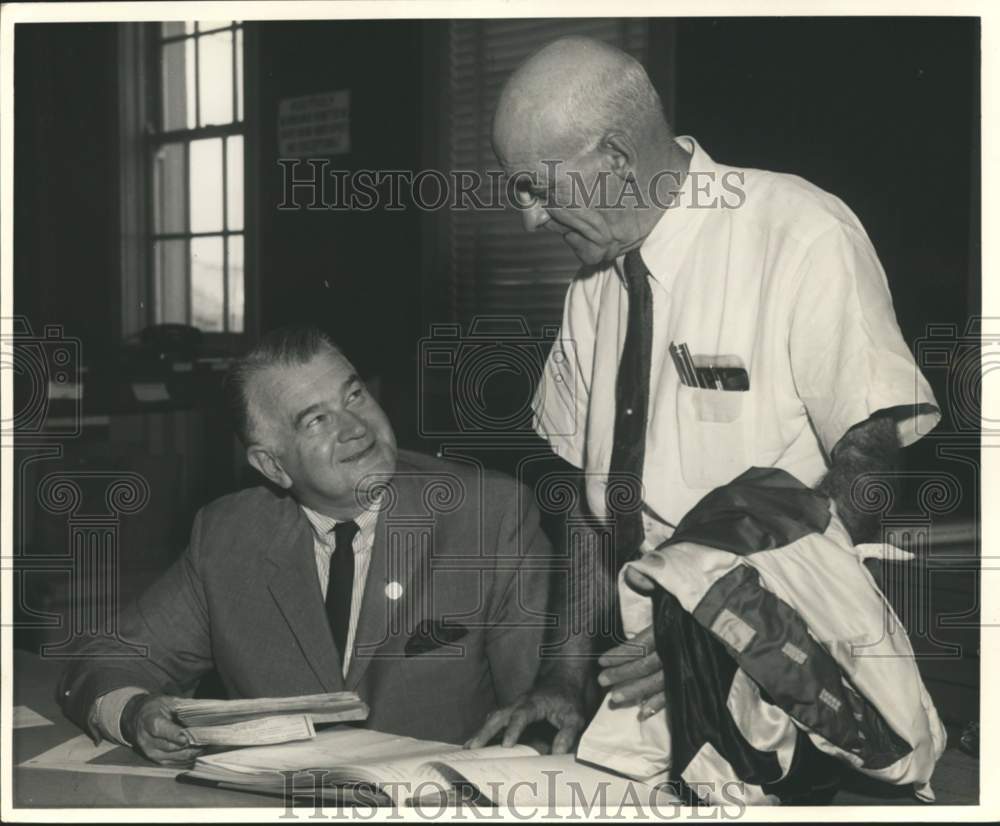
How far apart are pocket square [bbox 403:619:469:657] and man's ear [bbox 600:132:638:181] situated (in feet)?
3.04

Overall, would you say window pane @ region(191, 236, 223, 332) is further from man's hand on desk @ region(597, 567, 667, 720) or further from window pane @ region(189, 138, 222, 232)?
man's hand on desk @ region(597, 567, 667, 720)

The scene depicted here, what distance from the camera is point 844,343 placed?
1953 millimetres

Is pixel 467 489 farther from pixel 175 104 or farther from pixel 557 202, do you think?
pixel 175 104

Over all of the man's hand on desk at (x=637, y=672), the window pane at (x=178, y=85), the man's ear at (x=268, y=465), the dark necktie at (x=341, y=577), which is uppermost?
the window pane at (x=178, y=85)

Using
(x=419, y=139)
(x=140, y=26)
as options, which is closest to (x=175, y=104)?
(x=140, y=26)

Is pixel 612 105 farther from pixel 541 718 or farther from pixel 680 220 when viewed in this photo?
pixel 541 718

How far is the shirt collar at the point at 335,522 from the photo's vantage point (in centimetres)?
220

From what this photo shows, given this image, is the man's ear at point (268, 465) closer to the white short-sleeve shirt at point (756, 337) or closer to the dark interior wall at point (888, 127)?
the white short-sleeve shirt at point (756, 337)

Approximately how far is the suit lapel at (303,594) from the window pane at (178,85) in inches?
35.5

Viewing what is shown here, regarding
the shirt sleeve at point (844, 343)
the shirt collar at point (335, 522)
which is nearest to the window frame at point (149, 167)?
the shirt collar at point (335, 522)

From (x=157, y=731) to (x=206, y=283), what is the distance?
905 mm

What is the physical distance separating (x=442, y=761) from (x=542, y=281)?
0.94 m

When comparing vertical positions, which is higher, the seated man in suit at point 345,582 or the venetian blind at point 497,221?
the venetian blind at point 497,221

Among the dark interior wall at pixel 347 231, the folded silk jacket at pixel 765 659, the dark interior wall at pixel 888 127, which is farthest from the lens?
the dark interior wall at pixel 347 231
